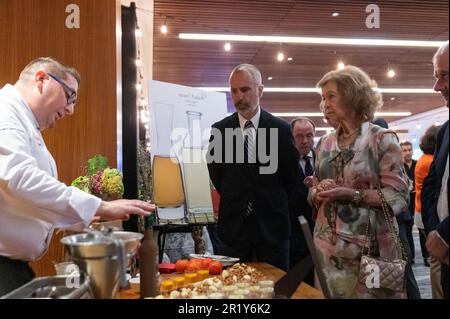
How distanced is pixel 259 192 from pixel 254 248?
0.93 feet

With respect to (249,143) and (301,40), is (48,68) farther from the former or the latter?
(301,40)

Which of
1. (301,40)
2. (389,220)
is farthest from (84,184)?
(301,40)

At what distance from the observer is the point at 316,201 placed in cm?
165

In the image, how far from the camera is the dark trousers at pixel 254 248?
2.12 m

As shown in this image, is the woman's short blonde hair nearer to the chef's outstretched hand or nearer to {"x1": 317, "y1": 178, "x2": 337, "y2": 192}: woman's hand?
{"x1": 317, "y1": 178, "x2": 337, "y2": 192}: woman's hand

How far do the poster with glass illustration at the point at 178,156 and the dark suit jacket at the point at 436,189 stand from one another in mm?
1998

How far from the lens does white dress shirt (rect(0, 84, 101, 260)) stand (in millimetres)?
1261

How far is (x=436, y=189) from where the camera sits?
47.1 inches

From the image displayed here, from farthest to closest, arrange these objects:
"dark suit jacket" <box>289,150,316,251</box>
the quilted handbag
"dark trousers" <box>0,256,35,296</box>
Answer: "dark suit jacket" <box>289,150,316,251</box> → "dark trousers" <box>0,256,35,296</box> → the quilted handbag

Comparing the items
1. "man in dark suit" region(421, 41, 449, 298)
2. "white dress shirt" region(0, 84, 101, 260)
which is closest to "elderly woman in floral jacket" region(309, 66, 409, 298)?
"man in dark suit" region(421, 41, 449, 298)

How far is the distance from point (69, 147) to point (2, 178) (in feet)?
5.22

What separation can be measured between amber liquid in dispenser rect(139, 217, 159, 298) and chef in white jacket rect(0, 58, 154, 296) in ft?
0.30
